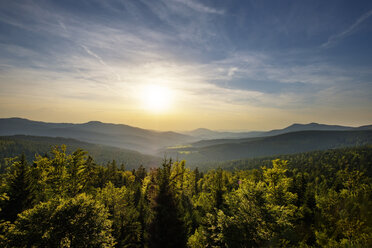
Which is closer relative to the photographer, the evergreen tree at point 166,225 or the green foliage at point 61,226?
the green foliage at point 61,226

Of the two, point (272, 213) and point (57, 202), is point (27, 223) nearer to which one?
point (57, 202)

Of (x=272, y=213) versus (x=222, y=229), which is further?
(x=272, y=213)

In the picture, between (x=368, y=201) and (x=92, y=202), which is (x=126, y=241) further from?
(x=368, y=201)

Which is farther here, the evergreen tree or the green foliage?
the evergreen tree

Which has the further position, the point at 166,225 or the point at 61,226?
the point at 166,225

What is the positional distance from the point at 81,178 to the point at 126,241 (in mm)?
13578

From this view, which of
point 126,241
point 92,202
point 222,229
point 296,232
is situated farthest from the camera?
point 126,241

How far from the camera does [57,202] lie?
635 inches

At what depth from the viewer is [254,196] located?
18547 mm

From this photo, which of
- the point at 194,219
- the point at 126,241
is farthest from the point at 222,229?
the point at 194,219

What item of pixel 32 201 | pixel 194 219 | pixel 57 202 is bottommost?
pixel 194 219

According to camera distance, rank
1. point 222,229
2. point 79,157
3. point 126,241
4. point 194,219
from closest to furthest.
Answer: point 222,229, point 126,241, point 79,157, point 194,219

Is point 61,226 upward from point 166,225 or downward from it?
upward

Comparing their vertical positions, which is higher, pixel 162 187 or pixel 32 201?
pixel 162 187
